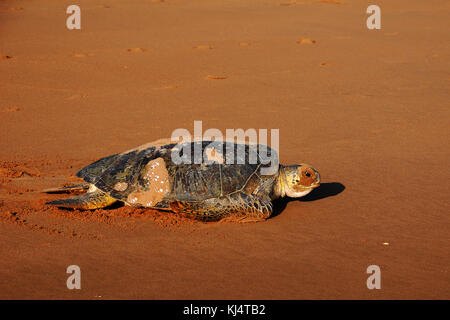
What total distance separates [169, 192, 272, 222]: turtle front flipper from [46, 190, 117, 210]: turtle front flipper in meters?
0.68

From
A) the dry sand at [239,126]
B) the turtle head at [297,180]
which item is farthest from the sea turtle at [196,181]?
the dry sand at [239,126]

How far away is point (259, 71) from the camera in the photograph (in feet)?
36.0

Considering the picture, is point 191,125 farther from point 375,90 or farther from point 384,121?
point 375,90

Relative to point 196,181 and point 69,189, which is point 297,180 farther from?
point 69,189

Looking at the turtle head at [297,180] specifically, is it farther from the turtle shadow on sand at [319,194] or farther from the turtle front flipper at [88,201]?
the turtle front flipper at [88,201]

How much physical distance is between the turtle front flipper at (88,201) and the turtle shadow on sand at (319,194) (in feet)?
5.24

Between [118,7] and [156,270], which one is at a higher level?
[118,7]

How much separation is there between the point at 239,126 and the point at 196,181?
329cm

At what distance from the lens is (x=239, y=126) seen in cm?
782

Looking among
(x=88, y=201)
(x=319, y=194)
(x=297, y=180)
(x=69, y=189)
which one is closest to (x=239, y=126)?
(x=319, y=194)

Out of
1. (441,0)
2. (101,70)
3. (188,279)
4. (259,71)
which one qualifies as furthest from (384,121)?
(441,0)

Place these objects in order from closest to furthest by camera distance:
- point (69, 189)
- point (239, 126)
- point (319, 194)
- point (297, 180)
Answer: point (297, 180)
point (69, 189)
point (319, 194)
point (239, 126)

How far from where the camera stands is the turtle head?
4922mm

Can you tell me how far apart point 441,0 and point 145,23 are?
10.6 metres
